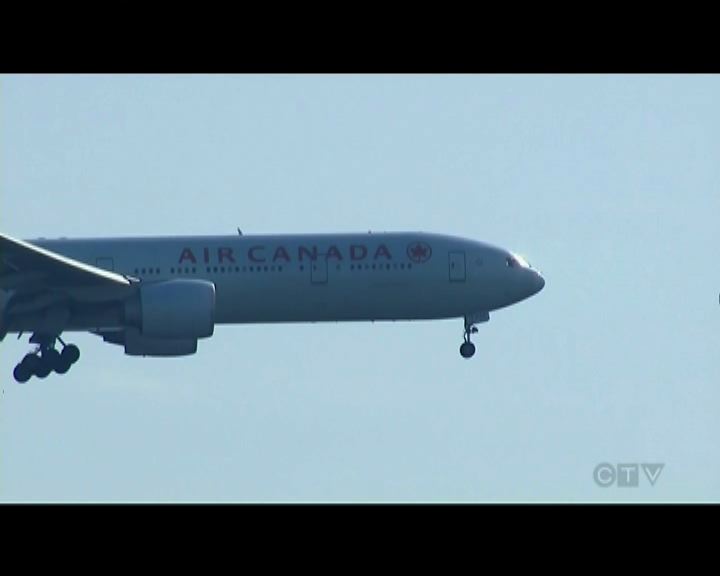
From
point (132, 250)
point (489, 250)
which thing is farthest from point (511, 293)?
point (132, 250)

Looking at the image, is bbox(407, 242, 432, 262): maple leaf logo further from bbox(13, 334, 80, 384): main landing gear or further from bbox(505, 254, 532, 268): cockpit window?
bbox(13, 334, 80, 384): main landing gear

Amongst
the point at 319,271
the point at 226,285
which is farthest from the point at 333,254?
the point at 226,285

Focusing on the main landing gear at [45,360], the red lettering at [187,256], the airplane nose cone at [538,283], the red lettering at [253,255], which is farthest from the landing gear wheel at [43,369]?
Answer: the airplane nose cone at [538,283]

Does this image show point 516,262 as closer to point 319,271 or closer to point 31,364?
point 319,271

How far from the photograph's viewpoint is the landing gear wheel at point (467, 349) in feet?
240

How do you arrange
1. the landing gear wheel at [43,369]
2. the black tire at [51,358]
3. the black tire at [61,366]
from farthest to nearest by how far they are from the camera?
1. the black tire at [61,366]
2. the black tire at [51,358]
3. the landing gear wheel at [43,369]

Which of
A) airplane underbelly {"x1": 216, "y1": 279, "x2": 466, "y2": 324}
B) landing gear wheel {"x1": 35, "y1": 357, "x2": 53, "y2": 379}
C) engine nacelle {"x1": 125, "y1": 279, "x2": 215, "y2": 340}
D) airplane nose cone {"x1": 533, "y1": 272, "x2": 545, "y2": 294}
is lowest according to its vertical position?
landing gear wheel {"x1": 35, "y1": 357, "x2": 53, "y2": 379}

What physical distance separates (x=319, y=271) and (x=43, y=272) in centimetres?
744

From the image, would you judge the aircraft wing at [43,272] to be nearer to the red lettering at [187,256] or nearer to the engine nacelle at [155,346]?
the red lettering at [187,256]

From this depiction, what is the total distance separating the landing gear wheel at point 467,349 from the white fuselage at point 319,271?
0.90 m

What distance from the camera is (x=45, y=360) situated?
70.8 m

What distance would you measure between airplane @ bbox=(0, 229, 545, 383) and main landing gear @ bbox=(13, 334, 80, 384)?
0.03 metres

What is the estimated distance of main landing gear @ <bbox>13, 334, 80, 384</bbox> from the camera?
231ft

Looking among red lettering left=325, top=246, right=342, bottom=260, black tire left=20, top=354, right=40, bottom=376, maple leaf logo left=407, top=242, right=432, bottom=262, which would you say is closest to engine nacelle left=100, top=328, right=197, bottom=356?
black tire left=20, top=354, right=40, bottom=376
